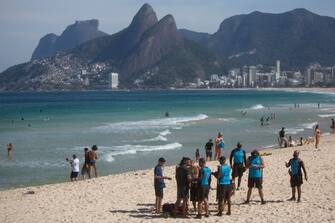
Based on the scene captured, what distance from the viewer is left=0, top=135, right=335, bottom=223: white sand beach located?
1138 centimetres

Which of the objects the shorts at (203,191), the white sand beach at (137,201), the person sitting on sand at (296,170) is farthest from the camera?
the person sitting on sand at (296,170)

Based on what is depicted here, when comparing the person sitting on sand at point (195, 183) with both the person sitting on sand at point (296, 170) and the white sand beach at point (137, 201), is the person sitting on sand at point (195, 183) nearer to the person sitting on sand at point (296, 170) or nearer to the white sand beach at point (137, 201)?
the white sand beach at point (137, 201)

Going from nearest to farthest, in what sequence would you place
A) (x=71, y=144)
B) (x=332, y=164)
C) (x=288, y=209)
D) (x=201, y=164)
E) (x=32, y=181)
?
(x=201, y=164) < (x=288, y=209) < (x=332, y=164) < (x=32, y=181) < (x=71, y=144)

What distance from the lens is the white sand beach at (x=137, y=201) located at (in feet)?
37.3

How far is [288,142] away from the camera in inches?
1074

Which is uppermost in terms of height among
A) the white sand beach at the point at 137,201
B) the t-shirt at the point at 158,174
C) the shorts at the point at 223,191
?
the t-shirt at the point at 158,174

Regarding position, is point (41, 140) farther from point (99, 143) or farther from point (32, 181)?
point (32, 181)

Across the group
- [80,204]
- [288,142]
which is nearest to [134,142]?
[288,142]

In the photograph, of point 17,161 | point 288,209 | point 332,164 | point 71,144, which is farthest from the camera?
point 71,144

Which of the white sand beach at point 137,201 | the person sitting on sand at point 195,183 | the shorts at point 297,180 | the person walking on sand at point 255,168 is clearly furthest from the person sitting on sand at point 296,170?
the person sitting on sand at point 195,183

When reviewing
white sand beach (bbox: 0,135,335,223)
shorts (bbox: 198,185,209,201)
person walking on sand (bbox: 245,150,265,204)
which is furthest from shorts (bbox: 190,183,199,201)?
person walking on sand (bbox: 245,150,265,204)

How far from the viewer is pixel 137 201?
44.5 ft

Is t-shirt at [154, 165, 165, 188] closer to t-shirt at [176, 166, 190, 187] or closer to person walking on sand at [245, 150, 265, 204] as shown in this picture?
t-shirt at [176, 166, 190, 187]

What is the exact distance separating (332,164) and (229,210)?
7770 millimetres
